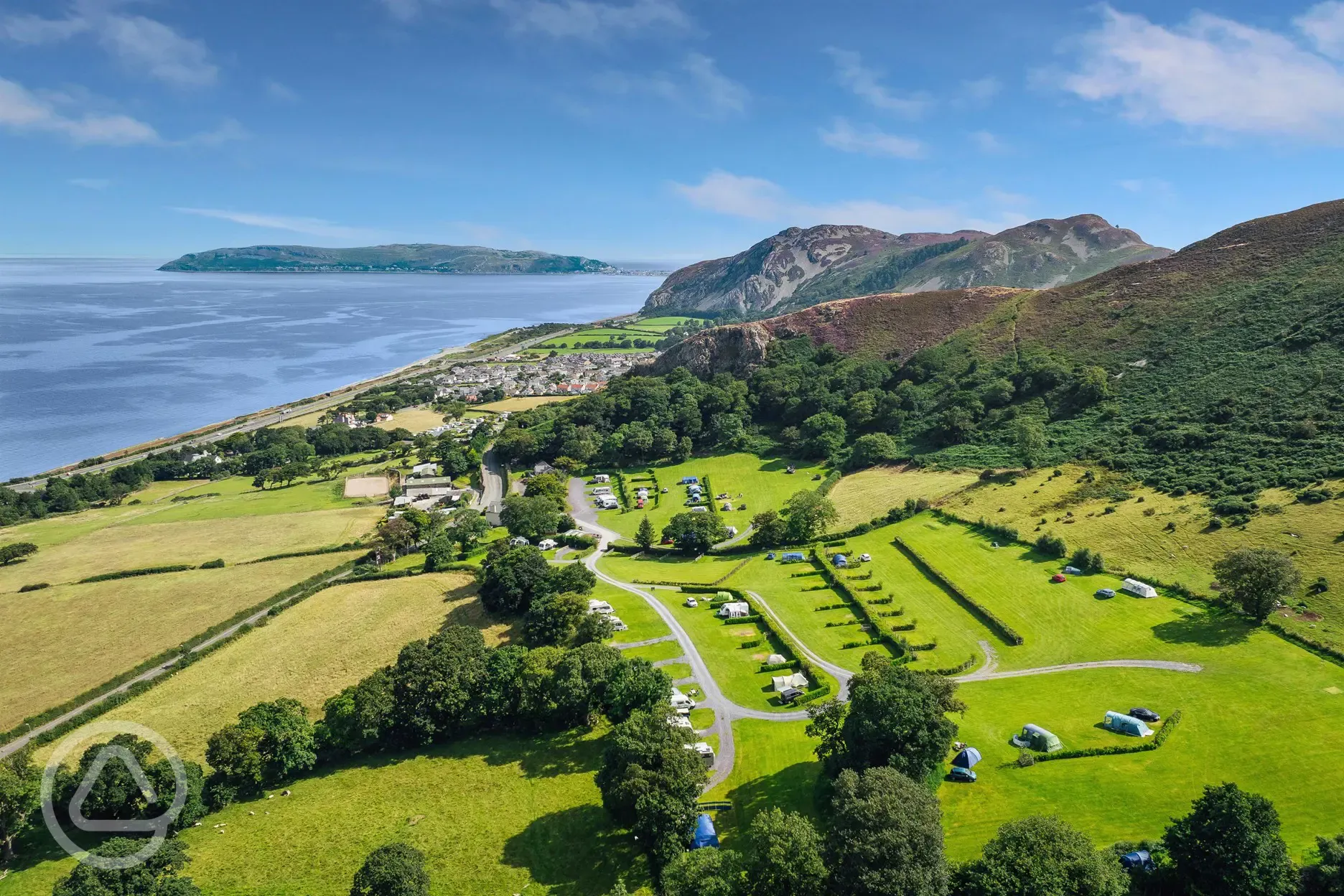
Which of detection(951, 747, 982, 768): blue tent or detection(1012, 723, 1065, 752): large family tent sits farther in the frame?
detection(1012, 723, 1065, 752): large family tent

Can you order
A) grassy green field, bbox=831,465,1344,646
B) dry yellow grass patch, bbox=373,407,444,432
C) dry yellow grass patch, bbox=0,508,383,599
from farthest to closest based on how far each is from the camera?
dry yellow grass patch, bbox=373,407,444,432, dry yellow grass patch, bbox=0,508,383,599, grassy green field, bbox=831,465,1344,646

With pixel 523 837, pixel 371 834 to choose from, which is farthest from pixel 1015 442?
pixel 371 834

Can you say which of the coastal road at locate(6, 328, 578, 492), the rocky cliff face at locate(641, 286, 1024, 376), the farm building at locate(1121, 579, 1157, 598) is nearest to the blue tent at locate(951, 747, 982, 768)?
the farm building at locate(1121, 579, 1157, 598)

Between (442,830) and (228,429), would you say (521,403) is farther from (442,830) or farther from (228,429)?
(442,830)

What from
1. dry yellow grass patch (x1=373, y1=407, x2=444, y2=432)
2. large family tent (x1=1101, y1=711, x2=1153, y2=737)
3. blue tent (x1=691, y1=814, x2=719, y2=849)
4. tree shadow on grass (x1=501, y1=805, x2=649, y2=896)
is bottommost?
tree shadow on grass (x1=501, y1=805, x2=649, y2=896)

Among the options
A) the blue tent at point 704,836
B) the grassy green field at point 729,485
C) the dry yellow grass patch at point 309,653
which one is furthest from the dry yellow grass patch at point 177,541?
the blue tent at point 704,836

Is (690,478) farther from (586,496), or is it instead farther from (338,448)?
(338,448)

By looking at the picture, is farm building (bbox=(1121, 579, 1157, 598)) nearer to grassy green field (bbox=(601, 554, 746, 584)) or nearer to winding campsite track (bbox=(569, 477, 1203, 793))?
winding campsite track (bbox=(569, 477, 1203, 793))
